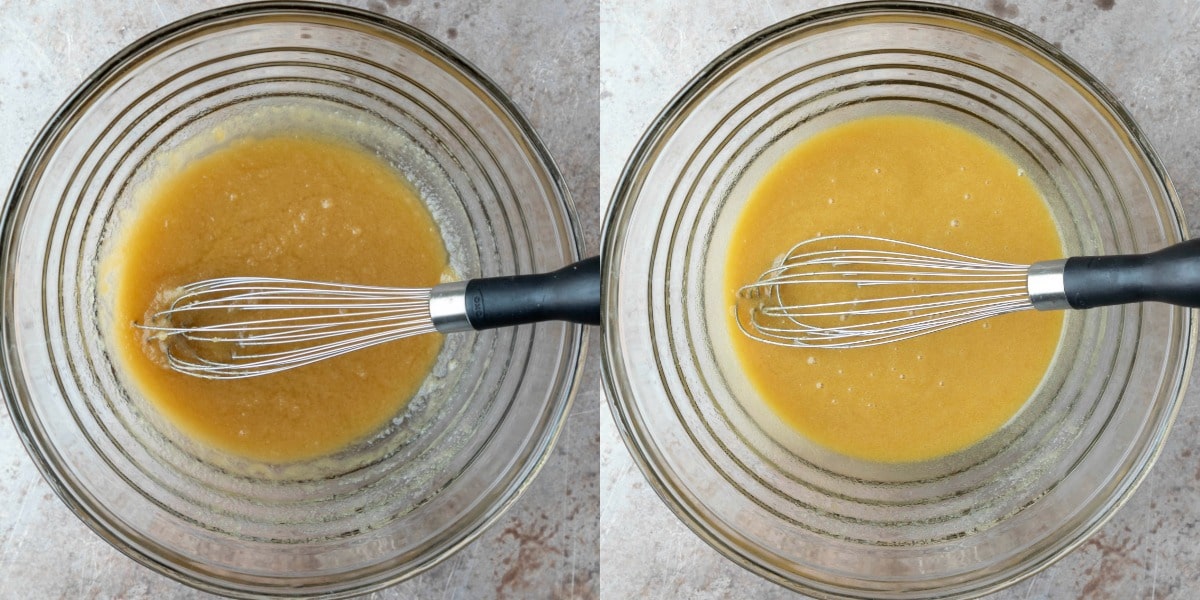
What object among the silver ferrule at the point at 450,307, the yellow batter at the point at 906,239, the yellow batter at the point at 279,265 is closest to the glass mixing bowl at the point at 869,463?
the yellow batter at the point at 906,239

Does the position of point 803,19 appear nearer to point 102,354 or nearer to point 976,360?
point 976,360

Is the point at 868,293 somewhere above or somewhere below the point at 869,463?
above

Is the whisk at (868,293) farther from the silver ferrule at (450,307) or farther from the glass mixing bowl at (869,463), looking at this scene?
the silver ferrule at (450,307)

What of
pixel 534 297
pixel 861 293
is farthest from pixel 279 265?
pixel 861 293

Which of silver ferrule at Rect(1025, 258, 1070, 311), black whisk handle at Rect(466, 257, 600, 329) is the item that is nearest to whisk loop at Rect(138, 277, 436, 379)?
black whisk handle at Rect(466, 257, 600, 329)

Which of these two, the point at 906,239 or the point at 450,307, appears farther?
the point at 906,239

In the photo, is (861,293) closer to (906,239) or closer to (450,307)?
(906,239)
